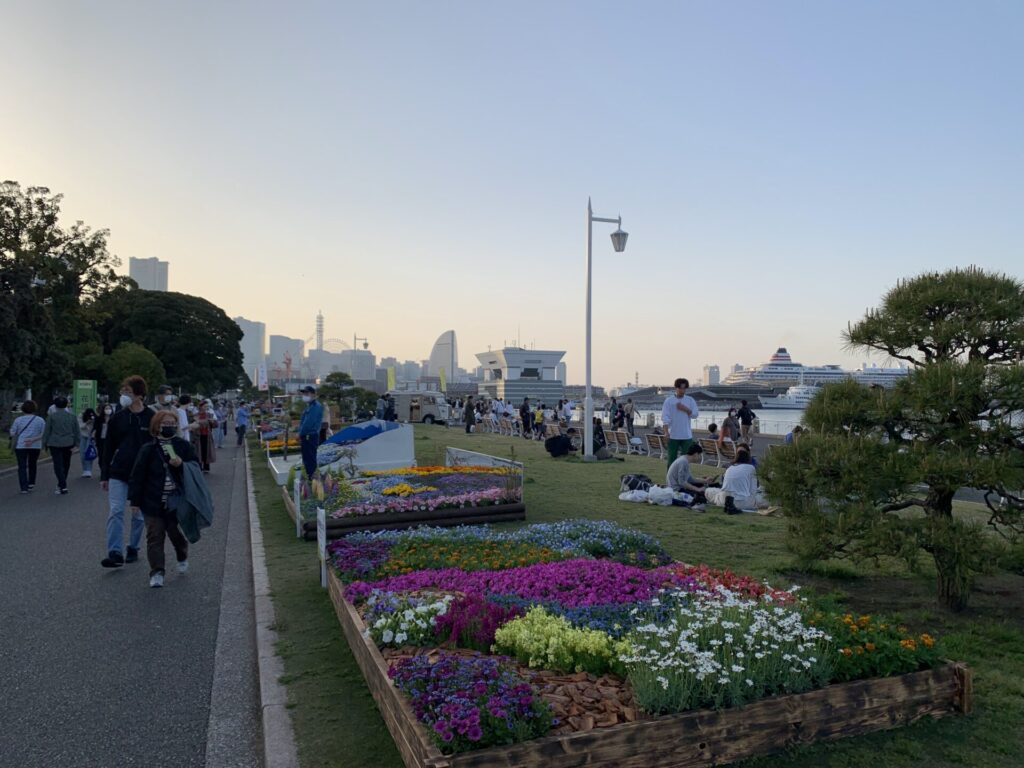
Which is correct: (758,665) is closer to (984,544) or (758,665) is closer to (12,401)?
(984,544)

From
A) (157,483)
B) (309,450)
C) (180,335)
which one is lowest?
(309,450)

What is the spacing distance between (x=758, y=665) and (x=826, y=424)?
275 cm

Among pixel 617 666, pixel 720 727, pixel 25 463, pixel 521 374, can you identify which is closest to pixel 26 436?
pixel 25 463

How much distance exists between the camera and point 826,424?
599cm

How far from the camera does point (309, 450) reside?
515 inches

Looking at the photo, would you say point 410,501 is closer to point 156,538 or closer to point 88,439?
point 156,538

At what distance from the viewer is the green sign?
25.7m

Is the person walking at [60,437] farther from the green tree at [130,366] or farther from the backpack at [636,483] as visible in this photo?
the green tree at [130,366]

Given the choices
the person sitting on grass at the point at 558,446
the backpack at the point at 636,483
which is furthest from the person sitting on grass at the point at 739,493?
the person sitting on grass at the point at 558,446

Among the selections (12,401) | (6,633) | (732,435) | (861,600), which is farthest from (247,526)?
(12,401)

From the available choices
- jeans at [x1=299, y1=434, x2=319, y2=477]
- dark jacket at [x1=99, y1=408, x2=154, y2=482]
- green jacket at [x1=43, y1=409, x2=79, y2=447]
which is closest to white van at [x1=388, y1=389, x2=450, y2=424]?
green jacket at [x1=43, y1=409, x2=79, y2=447]

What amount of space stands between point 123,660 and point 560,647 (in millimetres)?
3315

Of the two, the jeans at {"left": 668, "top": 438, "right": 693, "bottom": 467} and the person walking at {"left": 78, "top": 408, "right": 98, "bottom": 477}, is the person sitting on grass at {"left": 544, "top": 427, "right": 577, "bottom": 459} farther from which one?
the person walking at {"left": 78, "top": 408, "right": 98, "bottom": 477}

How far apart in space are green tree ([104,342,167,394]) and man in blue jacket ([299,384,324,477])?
30.4m
